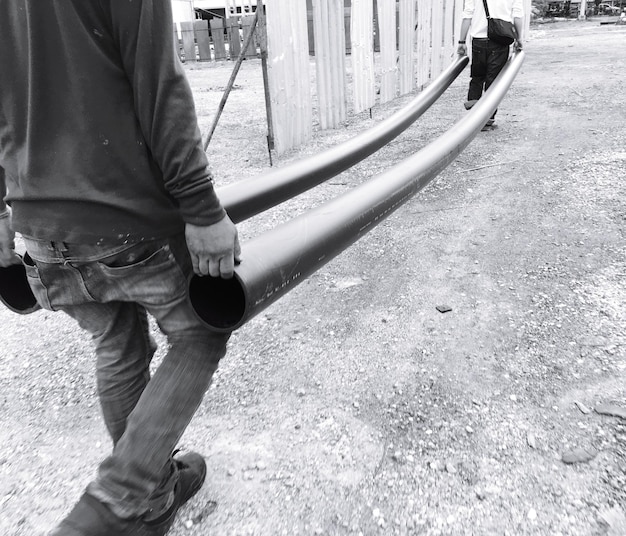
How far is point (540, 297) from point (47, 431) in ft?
7.92

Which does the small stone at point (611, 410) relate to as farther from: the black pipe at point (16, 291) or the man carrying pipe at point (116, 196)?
the black pipe at point (16, 291)

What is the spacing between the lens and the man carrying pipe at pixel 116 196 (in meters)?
1.18

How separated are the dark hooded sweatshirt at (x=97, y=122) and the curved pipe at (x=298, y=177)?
0.88m

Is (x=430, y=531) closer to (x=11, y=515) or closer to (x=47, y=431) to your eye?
(x=11, y=515)

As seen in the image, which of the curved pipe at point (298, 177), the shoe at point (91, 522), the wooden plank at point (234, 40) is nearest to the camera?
the shoe at point (91, 522)


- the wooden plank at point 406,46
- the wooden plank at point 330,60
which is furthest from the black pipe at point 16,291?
the wooden plank at point 406,46

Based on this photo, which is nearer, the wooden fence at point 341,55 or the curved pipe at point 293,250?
the curved pipe at point 293,250

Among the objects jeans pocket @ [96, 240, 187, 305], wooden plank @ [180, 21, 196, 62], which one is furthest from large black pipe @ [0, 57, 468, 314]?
wooden plank @ [180, 21, 196, 62]

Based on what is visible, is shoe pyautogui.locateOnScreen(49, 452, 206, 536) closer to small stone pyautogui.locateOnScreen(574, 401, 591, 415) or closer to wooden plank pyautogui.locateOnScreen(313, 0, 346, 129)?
small stone pyautogui.locateOnScreen(574, 401, 591, 415)

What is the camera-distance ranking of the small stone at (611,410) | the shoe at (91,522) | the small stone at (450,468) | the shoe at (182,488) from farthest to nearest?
the small stone at (611,410)
the small stone at (450,468)
the shoe at (182,488)
the shoe at (91,522)

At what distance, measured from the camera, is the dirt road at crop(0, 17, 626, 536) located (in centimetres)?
177

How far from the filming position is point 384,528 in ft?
5.54

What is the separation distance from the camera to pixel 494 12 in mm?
5562

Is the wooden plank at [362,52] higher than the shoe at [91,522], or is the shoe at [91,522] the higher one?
the wooden plank at [362,52]
